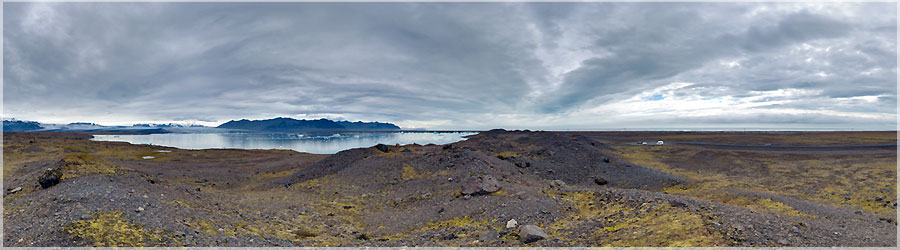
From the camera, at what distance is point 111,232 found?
8250 mm

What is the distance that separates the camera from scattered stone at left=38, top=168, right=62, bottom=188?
12.9 metres

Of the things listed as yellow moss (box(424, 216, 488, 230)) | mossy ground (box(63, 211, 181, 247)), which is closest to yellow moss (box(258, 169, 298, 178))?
yellow moss (box(424, 216, 488, 230))

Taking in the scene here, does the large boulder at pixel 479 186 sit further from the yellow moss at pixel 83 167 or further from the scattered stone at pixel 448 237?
the yellow moss at pixel 83 167

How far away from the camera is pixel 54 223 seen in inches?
345

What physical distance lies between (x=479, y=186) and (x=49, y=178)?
1705 centimetres

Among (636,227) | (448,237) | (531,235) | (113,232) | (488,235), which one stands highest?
(113,232)

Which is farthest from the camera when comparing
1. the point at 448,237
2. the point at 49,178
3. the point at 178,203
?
the point at 49,178

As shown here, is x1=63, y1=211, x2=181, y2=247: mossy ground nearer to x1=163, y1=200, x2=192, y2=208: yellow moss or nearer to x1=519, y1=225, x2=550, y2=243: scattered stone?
x1=163, y1=200, x2=192, y2=208: yellow moss

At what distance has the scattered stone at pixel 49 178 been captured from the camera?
12864mm

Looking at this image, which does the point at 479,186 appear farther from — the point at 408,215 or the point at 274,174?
the point at 274,174

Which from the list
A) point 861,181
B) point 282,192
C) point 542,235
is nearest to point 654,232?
point 542,235

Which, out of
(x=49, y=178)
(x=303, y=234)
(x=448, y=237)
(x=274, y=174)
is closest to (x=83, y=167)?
(x=49, y=178)

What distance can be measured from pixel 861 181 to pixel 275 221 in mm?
35690

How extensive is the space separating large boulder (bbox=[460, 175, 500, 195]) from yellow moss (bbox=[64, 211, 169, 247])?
1194cm
